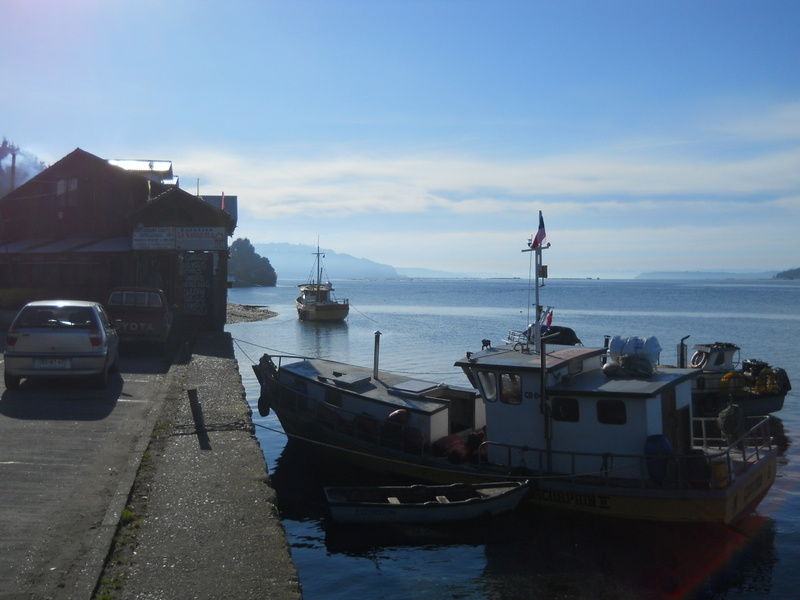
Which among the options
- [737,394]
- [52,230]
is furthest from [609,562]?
[52,230]

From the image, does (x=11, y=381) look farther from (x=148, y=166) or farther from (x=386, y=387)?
(x=148, y=166)

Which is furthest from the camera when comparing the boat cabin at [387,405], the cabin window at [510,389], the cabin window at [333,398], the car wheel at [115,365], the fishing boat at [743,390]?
the fishing boat at [743,390]

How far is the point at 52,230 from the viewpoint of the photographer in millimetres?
33750

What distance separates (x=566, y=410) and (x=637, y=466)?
1.57 m

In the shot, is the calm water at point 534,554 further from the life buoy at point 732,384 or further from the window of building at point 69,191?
the window of building at point 69,191

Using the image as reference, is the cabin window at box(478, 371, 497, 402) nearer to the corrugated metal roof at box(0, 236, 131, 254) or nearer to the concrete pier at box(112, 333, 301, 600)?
the concrete pier at box(112, 333, 301, 600)

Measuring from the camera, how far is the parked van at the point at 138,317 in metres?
21.5

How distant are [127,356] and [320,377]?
743cm

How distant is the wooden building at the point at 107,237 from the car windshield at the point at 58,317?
15481 millimetres

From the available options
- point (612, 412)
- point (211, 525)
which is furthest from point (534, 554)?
point (211, 525)

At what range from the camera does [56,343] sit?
1436 centimetres

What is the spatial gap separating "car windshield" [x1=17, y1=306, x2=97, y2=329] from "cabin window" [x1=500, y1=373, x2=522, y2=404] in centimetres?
837

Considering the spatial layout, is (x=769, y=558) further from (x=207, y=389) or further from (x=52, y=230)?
(x=52, y=230)

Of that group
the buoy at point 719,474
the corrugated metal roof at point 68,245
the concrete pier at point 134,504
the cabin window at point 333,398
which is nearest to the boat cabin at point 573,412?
the buoy at point 719,474
